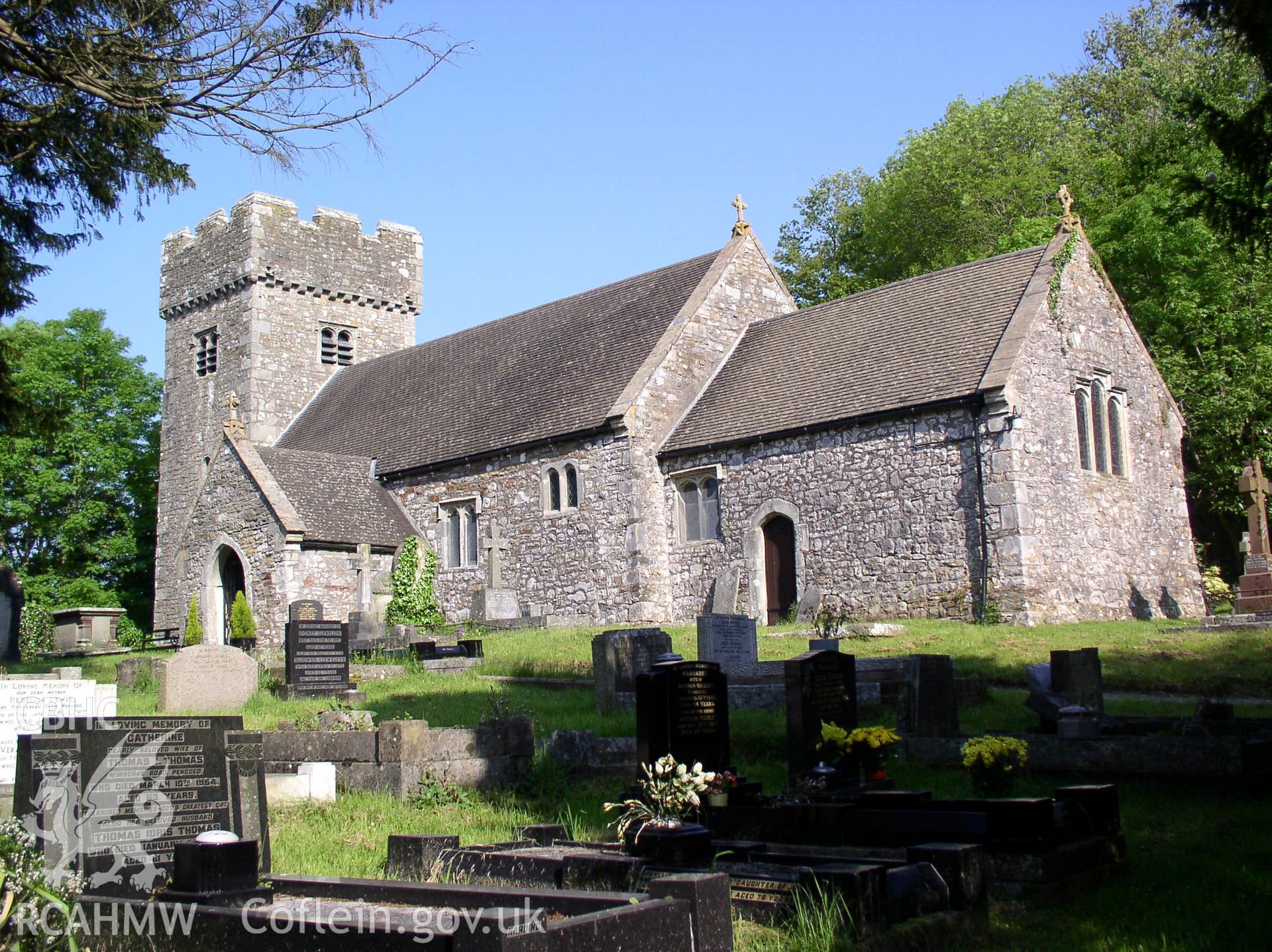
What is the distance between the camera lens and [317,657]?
17922mm

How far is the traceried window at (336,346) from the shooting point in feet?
136

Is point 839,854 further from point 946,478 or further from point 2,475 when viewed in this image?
point 2,475

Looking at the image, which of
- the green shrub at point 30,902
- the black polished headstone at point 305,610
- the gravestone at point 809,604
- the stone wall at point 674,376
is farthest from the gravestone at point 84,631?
the green shrub at point 30,902

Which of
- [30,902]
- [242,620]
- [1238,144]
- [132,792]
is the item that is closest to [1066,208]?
[1238,144]

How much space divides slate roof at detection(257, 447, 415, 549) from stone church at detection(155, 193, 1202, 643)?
0.07 meters

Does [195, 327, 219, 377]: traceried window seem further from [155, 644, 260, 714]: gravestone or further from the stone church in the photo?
[155, 644, 260, 714]: gravestone

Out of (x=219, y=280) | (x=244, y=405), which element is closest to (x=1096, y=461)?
(x=244, y=405)

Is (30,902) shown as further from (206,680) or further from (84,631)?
(84,631)

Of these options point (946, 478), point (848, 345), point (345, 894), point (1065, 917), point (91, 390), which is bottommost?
point (1065, 917)

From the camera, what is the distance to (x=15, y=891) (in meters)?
5.17

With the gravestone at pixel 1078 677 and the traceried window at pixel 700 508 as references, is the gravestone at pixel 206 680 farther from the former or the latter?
the traceried window at pixel 700 508

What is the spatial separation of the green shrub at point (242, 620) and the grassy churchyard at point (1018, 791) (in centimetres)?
722

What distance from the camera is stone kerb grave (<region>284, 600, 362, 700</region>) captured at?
690 inches

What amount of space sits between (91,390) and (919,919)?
4989cm
